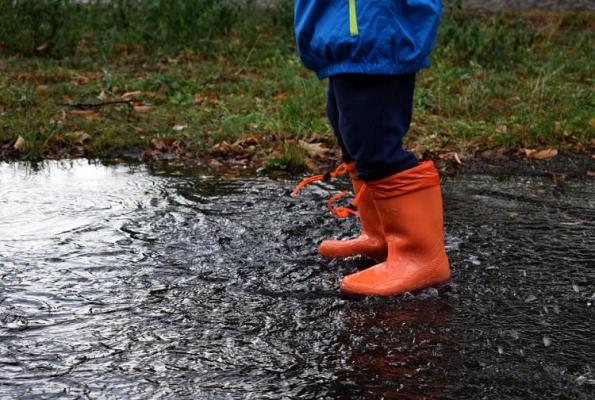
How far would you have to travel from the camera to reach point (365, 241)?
320 centimetres

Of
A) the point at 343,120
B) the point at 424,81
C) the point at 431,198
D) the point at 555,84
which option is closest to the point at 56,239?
the point at 343,120

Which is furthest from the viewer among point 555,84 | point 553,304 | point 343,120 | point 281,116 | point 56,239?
point 555,84

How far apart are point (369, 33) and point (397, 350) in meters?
0.99

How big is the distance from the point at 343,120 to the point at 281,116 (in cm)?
281

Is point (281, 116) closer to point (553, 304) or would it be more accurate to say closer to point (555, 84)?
point (555, 84)

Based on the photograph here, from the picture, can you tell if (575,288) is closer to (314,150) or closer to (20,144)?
(314,150)

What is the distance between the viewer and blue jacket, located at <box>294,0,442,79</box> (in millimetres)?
2652

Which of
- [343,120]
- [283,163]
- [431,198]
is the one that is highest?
[343,120]

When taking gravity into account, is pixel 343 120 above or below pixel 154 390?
above

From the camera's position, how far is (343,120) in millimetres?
2811

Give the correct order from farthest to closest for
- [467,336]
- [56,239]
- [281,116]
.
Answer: [281,116]
[56,239]
[467,336]

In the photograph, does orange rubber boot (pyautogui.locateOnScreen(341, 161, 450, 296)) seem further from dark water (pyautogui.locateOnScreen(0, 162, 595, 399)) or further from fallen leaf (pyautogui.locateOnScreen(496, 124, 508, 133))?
fallen leaf (pyautogui.locateOnScreen(496, 124, 508, 133))

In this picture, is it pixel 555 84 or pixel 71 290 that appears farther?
pixel 555 84

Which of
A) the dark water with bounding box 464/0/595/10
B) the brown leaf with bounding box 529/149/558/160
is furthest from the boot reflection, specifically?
the dark water with bounding box 464/0/595/10
